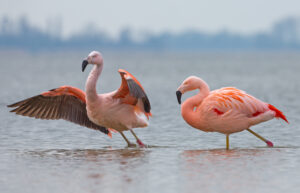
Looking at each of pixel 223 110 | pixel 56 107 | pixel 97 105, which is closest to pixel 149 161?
pixel 97 105

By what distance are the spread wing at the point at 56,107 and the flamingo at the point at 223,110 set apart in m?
1.92

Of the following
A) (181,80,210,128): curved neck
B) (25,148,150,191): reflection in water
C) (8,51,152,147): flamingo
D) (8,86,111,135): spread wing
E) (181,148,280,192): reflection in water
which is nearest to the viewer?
(181,148,280,192): reflection in water

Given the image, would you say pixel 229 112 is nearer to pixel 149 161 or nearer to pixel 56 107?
pixel 149 161

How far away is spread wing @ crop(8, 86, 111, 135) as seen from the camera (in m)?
10.2

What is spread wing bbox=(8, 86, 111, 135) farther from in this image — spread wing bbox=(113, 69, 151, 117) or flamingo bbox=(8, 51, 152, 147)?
spread wing bbox=(113, 69, 151, 117)

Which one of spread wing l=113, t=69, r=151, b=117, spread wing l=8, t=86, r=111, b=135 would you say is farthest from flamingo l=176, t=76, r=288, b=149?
spread wing l=8, t=86, r=111, b=135

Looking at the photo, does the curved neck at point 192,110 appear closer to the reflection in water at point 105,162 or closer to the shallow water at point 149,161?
the shallow water at point 149,161

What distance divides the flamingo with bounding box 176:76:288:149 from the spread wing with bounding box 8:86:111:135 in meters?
1.92

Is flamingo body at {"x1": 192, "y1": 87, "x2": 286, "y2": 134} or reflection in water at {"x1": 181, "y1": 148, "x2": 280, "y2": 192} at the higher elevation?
flamingo body at {"x1": 192, "y1": 87, "x2": 286, "y2": 134}

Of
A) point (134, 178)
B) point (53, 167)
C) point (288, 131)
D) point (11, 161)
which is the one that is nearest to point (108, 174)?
point (134, 178)

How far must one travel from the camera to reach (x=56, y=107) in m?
10.4

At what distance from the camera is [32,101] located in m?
10.2

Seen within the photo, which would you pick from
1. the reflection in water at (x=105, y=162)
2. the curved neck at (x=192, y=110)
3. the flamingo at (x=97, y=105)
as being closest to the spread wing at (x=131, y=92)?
the flamingo at (x=97, y=105)

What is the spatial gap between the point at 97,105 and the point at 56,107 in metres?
1.34
